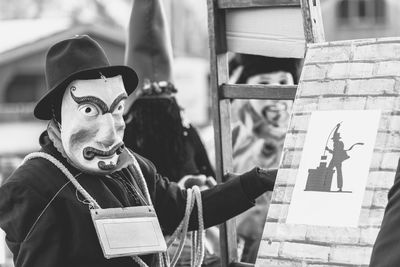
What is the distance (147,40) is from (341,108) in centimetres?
214

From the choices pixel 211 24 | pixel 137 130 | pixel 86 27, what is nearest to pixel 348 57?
pixel 211 24

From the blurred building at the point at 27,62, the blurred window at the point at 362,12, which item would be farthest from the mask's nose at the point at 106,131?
the blurred window at the point at 362,12

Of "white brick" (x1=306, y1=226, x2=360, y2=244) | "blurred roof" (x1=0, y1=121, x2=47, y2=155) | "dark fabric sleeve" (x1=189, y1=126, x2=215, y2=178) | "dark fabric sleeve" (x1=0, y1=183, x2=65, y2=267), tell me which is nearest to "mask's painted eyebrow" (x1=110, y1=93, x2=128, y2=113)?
"dark fabric sleeve" (x1=0, y1=183, x2=65, y2=267)

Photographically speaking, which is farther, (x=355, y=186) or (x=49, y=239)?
(x=49, y=239)

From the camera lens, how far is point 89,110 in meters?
3.31

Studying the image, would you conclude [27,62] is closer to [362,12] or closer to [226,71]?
[362,12]

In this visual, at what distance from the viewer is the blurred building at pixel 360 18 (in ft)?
109

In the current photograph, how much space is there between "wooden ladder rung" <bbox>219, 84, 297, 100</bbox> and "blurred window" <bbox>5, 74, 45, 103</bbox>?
71.6ft

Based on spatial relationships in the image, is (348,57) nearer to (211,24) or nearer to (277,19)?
(277,19)

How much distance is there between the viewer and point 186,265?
4363 millimetres

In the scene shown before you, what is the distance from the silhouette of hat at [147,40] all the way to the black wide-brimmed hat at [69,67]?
1533 millimetres

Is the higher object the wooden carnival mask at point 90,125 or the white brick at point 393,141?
the white brick at point 393,141

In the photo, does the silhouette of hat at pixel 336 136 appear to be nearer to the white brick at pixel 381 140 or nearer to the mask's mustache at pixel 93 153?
the white brick at pixel 381 140

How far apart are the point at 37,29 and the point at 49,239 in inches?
771
